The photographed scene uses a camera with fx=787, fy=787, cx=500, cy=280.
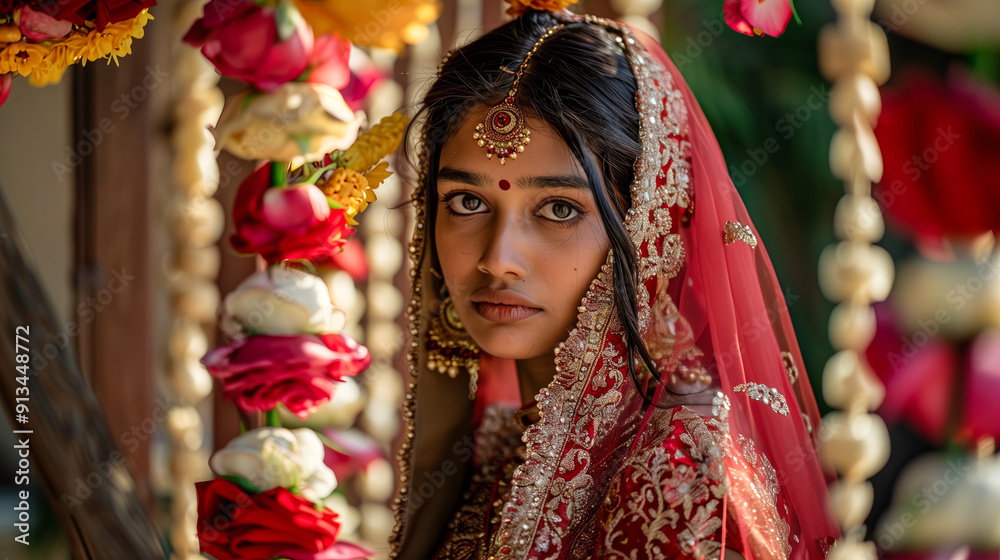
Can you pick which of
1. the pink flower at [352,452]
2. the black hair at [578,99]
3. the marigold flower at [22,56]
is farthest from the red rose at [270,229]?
the pink flower at [352,452]

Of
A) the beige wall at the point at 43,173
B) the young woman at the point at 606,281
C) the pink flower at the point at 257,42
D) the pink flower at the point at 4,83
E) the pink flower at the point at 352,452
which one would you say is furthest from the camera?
the pink flower at the point at 352,452

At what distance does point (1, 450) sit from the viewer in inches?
92.2

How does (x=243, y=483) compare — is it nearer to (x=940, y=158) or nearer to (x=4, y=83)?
(x=4, y=83)

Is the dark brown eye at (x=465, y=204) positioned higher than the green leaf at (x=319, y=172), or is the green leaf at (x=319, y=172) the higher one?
the green leaf at (x=319, y=172)

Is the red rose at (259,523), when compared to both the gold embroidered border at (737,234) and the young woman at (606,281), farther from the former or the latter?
the gold embroidered border at (737,234)

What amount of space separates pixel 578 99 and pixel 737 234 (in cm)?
32

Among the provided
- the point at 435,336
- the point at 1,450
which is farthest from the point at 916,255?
the point at 1,450

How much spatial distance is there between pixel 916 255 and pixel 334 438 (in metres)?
1.45

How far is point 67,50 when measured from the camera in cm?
98

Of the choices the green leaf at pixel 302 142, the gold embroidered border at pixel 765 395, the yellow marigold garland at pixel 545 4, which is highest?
the yellow marigold garland at pixel 545 4

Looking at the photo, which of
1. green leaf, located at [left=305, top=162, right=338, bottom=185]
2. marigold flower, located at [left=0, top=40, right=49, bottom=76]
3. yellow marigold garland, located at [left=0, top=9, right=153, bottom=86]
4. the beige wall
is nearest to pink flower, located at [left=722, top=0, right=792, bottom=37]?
green leaf, located at [left=305, top=162, right=338, bottom=185]

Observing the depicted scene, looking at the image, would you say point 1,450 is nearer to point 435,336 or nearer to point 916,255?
point 435,336

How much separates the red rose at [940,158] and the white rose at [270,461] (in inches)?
44.9

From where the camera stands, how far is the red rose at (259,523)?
2.85ft
